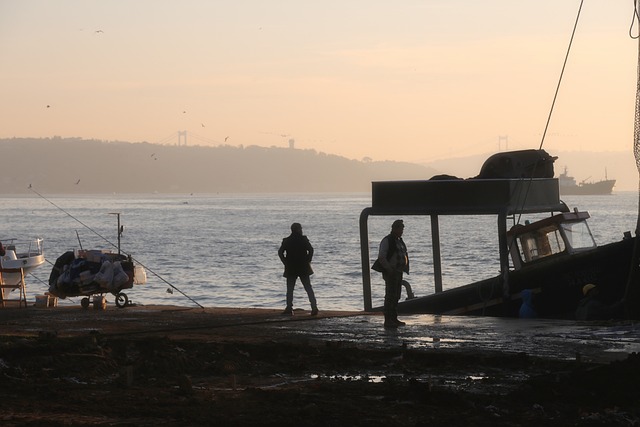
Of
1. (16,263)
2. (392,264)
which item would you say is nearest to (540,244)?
(392,264)

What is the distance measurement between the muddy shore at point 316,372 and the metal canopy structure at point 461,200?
9.28 ft

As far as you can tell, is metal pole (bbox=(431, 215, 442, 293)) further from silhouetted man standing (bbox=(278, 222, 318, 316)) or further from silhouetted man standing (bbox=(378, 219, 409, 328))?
silhouetted man standing (bbox=(378, 219, 409, 328))

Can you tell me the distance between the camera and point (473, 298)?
22500 millimetres

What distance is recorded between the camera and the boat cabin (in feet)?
73.4

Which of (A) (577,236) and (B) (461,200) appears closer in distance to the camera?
(A) (577,236)

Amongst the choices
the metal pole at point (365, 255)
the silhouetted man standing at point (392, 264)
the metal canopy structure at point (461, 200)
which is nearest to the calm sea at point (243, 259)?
the metal pole at point (365, 255)

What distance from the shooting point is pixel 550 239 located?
2258 cm

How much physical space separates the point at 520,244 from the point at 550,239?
56 centimetres

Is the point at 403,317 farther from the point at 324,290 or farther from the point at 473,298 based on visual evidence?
the point at 324,290

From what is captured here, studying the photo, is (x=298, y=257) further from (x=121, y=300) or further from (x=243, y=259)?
(x=243, y=259)

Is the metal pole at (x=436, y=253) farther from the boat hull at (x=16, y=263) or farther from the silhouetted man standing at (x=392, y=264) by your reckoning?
the boat hull at (x=16, y=263)

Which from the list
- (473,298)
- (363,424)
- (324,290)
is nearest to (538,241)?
(473,298)

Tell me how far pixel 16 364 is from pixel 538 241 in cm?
1097

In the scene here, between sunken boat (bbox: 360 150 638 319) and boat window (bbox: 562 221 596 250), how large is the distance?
0.06 feet
